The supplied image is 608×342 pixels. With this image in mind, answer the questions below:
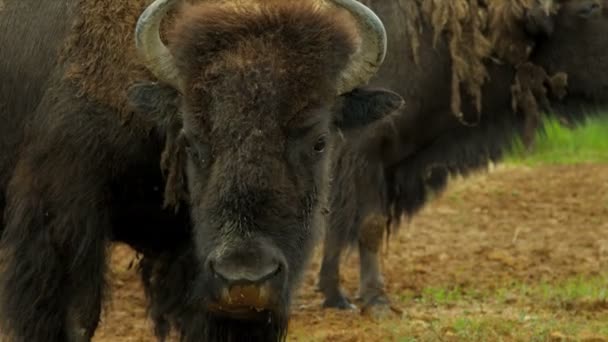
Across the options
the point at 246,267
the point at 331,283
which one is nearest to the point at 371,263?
the point at 331,283

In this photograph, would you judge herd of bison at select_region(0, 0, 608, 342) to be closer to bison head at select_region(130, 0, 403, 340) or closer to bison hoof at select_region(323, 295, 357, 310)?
bison head at select_region(130, 0, 403, 340)

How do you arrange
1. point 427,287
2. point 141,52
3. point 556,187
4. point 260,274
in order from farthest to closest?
point 556,187, point 427,287, point 141,52, point 260,274

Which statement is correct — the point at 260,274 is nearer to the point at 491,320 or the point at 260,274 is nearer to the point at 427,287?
the point at 491,320

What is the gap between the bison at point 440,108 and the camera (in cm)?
1001

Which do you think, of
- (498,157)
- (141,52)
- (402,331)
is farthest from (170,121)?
(498,157)

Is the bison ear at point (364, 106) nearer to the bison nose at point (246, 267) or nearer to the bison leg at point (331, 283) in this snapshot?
the bison nose at point (246, 267)

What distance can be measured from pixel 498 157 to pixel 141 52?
4.61 metres

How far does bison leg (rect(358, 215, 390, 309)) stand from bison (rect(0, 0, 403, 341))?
2.86m

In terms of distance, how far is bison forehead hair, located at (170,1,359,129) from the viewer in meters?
6.20

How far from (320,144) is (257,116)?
44 cm

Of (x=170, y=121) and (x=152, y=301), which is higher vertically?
(x=170, y=121)

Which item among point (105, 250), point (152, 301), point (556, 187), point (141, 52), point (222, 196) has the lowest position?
point (556, 187)

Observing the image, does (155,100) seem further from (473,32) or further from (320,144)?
(473,32)

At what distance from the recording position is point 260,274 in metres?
5.82
